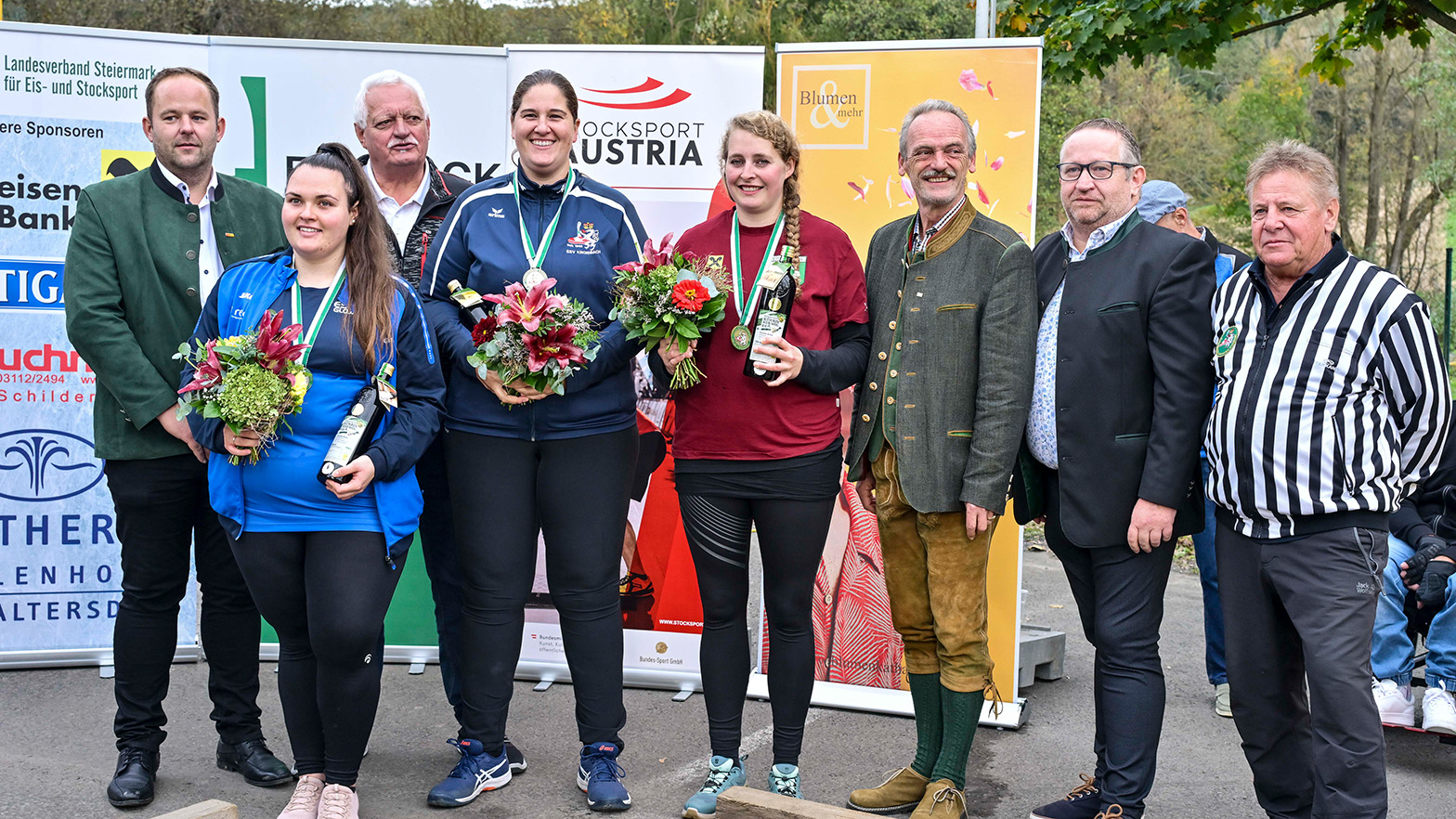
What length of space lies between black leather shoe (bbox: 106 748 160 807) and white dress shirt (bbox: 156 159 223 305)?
1.52 metres

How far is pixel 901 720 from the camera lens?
4.84 m

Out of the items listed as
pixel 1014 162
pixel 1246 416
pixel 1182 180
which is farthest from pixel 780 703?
pixel 1182 180

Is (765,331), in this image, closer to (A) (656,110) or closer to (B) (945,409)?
(B) (945,409)

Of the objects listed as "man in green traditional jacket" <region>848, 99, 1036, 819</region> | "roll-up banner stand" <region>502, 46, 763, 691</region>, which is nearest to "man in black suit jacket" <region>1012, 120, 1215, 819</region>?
"man in green traditional jacket" <region>848, 99, 1036, 819</region>

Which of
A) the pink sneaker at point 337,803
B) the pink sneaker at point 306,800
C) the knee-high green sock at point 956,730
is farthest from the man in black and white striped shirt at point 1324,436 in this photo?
the pink sneaker at point 306,800

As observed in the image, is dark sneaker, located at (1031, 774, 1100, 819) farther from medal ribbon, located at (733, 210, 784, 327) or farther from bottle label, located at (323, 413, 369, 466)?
bottle label, located at (323, 413, 369, 466)

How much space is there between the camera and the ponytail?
3.42 m

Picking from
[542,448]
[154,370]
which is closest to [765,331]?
[542,448]

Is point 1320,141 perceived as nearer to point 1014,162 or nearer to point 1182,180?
point 1182,180

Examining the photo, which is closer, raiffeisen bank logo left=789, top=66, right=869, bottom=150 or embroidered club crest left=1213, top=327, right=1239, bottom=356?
embroidered club crest left=1213, top=327, right=1239, bottom=356

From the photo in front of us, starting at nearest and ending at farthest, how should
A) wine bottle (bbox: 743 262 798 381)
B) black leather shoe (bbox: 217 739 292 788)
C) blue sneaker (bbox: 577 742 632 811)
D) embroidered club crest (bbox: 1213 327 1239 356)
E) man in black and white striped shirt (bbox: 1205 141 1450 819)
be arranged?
man in black and white striped shirt (bbox: 1205 141 1450 819) < embroidered club crest (bbox: 1213 327 1239 356) < wine bottle (bbox: 743 262 798 381) < blue sneaker (bbox: 577 742 632 811) < black leather shoe (bbox: 217 739 292 788)

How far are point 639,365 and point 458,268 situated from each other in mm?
1519

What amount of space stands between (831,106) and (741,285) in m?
1.49

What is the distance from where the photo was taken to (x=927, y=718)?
3832mm
